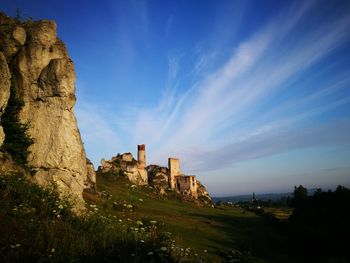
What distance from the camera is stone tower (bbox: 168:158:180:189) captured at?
104m

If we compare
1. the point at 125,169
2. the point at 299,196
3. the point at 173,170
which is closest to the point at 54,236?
the point at 299,196

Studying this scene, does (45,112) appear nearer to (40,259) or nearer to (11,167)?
(11,167)

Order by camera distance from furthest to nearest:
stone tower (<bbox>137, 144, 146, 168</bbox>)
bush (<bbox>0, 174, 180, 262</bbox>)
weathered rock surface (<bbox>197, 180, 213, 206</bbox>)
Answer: weathered rock surface (<bbox>197, 180, 213, 206</bbox>) → stone tower (<bbox>137, 144, 146, 168</bbox>) → bush (<bbox>0, 174, 180, 262</bbox>)

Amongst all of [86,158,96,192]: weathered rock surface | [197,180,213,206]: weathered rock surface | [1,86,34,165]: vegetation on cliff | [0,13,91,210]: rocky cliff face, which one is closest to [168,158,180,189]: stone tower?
[197,180,213,206]: weathered rock surface

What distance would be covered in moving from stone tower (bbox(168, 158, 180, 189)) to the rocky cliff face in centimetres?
7856

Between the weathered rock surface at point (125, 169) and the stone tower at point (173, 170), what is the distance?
13.5 m

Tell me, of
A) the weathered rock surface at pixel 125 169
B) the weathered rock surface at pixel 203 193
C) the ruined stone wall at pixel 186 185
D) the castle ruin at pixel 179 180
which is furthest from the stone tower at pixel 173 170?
the weathered rock surface at pixel 125 169

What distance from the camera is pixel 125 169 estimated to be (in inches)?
3356

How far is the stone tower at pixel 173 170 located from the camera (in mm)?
104225

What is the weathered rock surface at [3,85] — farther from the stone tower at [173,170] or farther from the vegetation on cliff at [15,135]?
the stone tower at [173,170]

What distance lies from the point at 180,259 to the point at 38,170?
1625 cm

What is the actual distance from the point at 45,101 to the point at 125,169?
60722 millimetres

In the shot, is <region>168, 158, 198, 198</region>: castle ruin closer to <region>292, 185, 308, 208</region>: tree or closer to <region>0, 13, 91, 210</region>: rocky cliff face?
<region>292, 185, 308, 208</region>: tree

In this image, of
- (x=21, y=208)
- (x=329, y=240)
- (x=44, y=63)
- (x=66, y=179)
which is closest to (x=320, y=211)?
(x=329, y=240)
